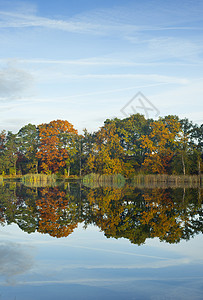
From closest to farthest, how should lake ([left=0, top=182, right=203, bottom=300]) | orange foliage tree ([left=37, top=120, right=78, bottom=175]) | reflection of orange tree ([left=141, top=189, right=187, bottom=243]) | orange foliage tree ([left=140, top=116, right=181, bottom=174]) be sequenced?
1. lake ([left=0, top=182, right=203, bottom=300])
2. reflection of orange tree ([left=141, top=189, right=187, bottom=243])
3. orange foliage tree ([left=140, top=116, right=181, bottom=174])
4. orange foliage tree ([left=37, top=120, right=78, bottom=175])

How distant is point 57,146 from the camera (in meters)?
53.1

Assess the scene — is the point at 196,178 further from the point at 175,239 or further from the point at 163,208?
the point at 175,239

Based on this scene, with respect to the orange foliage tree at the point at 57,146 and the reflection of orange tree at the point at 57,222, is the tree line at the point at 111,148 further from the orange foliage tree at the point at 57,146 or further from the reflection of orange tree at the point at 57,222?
the reflection of orange tree at the point at 57,222

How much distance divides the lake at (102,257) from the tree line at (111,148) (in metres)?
28.8

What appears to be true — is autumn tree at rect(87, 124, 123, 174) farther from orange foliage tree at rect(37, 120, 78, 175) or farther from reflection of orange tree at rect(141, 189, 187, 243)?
reflection of orange tree at rect(141, 189, 187, 243)

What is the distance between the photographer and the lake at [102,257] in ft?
14.2

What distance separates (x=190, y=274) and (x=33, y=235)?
426 cm

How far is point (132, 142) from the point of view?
49.7 meters

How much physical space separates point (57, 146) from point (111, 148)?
12155 mm

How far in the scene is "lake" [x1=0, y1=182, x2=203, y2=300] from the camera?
4.32 meters

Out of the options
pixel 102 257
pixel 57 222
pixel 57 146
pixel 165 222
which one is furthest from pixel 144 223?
pixel 57 146

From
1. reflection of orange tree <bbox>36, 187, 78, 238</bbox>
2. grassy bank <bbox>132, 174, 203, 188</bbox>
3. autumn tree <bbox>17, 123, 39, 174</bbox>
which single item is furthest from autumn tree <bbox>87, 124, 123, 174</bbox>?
reflection of orange tree <bbox>36, 187, 78, 238</bbox>

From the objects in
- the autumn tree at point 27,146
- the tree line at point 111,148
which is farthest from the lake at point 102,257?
the autumn tree at point 27,146

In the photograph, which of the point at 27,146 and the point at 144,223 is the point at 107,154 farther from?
the point at 144,223
